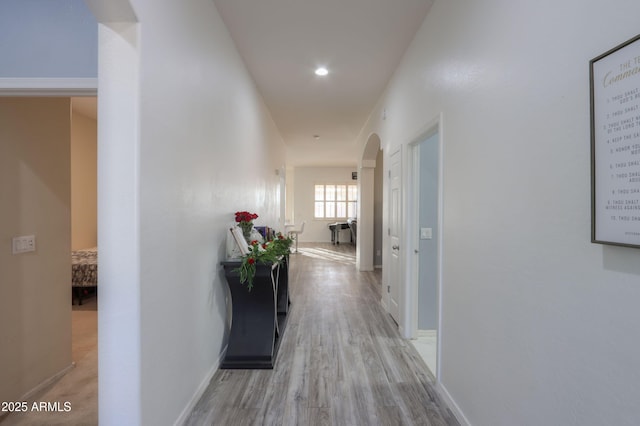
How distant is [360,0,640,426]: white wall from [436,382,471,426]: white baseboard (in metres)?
0.03

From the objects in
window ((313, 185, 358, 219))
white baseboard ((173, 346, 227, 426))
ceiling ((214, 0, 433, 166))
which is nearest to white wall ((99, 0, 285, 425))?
white baseboard ((173, 346, 227, 426))

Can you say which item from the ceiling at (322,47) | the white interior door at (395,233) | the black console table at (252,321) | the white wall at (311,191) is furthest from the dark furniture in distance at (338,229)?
the black console table at (252,321)

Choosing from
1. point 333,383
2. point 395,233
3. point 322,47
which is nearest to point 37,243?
point 333,383

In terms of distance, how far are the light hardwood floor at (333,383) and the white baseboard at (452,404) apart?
39 mm

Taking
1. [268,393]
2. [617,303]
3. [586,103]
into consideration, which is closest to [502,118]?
[586,103]

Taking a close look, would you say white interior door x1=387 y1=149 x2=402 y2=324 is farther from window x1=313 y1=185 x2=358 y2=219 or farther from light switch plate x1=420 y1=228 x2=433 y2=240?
window x1=313 y1=185 x2=358 y2=219

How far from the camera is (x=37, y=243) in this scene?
2.42 metres

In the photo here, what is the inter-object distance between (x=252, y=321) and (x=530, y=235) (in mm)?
2275

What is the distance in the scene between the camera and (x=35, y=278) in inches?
94.5

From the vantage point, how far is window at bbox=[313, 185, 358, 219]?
12.4 m

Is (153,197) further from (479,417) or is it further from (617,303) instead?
(479,417)

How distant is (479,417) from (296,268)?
571 centimetres

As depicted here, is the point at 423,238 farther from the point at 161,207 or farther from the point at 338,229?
the point at 338,229

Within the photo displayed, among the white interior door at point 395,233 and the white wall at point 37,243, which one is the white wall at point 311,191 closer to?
the white interior door at point 395,233
